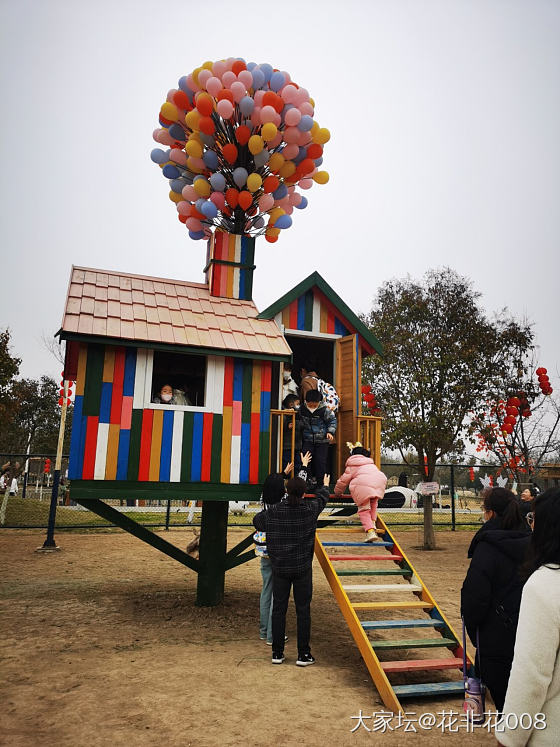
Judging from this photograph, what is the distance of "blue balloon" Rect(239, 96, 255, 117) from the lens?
8781 millimetres

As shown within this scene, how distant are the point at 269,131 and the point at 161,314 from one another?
3396 millimetres

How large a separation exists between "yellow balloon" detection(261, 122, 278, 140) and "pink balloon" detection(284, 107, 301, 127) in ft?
0.97

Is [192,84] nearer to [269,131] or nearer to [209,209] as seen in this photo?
[269,131]

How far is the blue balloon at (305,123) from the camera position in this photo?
356 inches

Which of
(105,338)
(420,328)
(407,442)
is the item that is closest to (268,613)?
(105,338)

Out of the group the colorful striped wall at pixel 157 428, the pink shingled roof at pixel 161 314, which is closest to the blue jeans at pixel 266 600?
the colorful striped wall at pixel 157 428

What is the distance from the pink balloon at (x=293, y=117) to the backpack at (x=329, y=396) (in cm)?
425

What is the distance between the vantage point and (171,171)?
389 inches

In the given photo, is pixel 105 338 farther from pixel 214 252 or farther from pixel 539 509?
pixel 539 509

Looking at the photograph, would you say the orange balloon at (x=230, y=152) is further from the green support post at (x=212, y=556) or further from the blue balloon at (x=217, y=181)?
the green support post at (x=212, y=556)

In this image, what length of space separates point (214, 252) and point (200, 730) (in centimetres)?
708

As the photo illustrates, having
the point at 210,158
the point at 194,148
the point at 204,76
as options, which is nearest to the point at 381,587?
the point at 210,158

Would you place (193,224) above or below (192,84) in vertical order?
below

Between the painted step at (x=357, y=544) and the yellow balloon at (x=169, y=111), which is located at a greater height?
the yellow balloon at (x=169, y=111)
